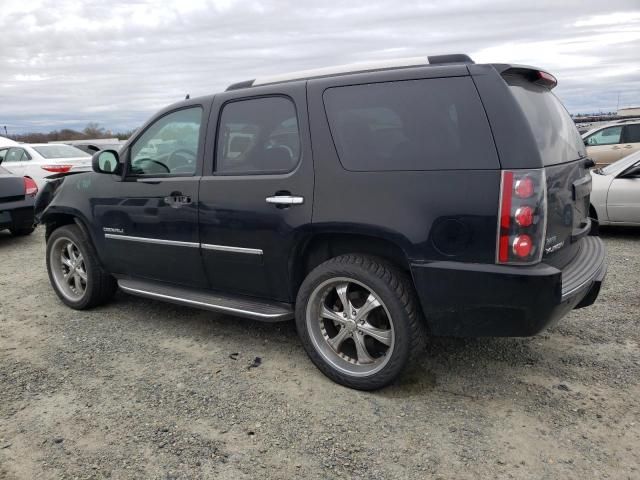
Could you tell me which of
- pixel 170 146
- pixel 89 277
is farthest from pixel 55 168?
pixel 170 146

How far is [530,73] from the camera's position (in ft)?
10.1

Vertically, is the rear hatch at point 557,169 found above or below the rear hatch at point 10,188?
above

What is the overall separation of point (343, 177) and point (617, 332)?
2485 millimetres

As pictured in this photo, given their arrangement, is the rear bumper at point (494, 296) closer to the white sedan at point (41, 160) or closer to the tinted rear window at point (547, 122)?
the tinted rear window at point (547, 122)

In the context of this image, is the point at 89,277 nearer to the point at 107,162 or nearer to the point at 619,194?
the point at 107,162

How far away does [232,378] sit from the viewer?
345cm

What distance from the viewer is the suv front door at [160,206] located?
3848 mm

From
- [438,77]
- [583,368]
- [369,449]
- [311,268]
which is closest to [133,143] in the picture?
[311,268]

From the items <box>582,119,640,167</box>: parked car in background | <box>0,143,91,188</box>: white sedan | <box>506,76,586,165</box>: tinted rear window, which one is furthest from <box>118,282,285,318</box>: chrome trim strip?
<box>582,119,640,167</box>: parked car in background

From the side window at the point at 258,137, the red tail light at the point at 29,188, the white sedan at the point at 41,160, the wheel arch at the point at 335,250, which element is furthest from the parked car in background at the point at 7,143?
the wheel arch at the point at 335,250

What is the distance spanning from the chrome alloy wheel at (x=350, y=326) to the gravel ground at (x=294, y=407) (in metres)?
0.21

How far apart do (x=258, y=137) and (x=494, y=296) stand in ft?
6.11

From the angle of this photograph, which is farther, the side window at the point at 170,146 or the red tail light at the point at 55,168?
the red tail light at the point at 55,168

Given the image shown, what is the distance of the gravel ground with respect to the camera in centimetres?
257
